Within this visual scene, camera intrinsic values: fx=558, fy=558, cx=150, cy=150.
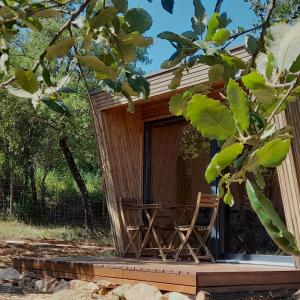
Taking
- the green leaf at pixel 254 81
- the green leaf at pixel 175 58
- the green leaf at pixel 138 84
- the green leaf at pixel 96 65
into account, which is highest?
the green leaf at pixel 175 58

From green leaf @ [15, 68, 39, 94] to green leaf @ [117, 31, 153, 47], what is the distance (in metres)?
0.21

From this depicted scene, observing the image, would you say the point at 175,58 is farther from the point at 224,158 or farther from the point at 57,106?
the point at 224,158

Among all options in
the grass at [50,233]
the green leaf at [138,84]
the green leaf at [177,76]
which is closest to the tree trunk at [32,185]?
the grass at [50,233]

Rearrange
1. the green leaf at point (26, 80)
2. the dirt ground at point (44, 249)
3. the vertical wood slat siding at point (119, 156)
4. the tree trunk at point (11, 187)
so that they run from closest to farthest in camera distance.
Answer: the green leaf at point (26, 80) → the vertical wood slat siding at point (119, 156) → the dirt ground at point (44, 249) → the tree trunk at point (11, 187)

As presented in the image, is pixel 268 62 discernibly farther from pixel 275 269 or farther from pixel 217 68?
pixel 275 269

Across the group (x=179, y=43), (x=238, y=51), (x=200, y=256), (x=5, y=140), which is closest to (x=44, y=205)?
(x=5, y=140)

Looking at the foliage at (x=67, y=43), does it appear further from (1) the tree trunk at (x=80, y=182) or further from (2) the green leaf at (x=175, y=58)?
(1) the tree trunk at (x=80, y=182)

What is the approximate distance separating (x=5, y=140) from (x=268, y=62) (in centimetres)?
1515

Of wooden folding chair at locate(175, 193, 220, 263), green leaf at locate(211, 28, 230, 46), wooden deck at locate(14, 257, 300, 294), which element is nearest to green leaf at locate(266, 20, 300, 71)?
green leaf at locate(211, 28, 230, 46)

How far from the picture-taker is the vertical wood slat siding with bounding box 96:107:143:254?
7.68 metres

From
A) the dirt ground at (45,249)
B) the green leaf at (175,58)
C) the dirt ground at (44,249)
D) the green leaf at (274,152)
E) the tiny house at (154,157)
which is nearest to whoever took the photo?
the green leaf at (274,152)

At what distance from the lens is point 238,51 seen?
5.66m

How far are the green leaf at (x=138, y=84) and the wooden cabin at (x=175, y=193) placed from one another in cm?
310

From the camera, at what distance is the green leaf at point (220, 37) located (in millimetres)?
1089
